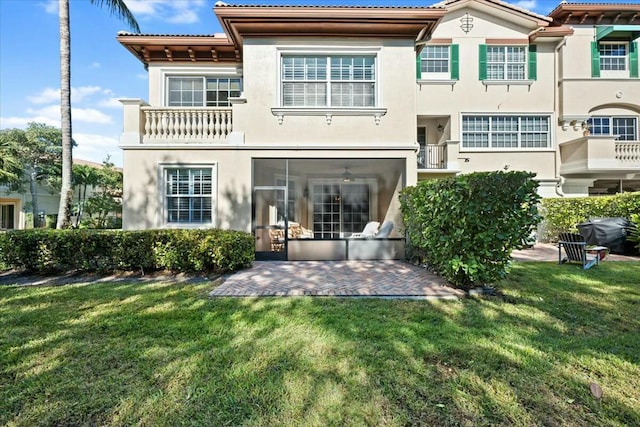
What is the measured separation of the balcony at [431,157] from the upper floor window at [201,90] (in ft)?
29.9

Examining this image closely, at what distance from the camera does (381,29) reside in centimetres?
921

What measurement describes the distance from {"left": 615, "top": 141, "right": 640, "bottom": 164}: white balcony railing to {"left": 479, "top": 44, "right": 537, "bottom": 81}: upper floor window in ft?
16.7

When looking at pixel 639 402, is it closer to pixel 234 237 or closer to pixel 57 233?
pixel 234 237

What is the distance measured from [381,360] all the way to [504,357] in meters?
1.34

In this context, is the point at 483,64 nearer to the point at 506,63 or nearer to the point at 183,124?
the point at 506,63

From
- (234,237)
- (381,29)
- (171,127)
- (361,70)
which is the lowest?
(234,237)

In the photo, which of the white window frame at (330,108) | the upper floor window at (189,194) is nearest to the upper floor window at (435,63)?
the white window frame at (330,108)

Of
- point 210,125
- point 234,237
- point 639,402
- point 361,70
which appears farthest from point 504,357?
point 210,125

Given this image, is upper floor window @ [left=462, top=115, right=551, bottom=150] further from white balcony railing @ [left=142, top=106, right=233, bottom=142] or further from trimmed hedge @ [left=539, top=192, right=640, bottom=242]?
white balcony railing @ [left=142, top=106, right=233, bottom=142]

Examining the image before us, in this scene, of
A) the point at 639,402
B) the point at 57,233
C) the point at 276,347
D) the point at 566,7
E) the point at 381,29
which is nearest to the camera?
the point at 639,402

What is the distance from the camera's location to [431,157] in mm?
15172

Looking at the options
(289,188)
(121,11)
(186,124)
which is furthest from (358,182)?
(121,11)

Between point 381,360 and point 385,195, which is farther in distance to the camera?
point 385,195

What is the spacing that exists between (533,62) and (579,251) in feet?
36.7
